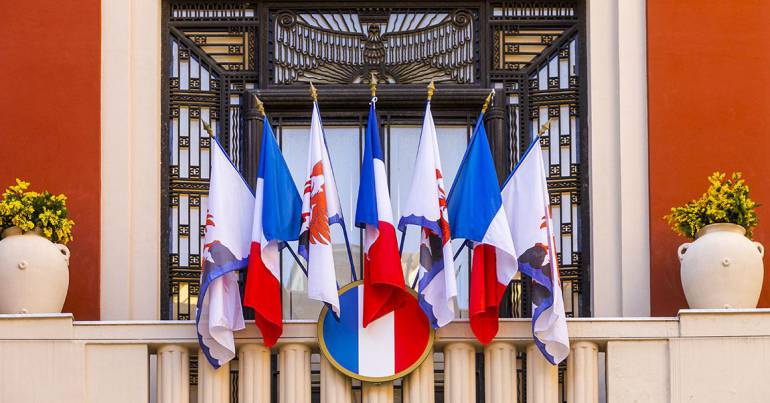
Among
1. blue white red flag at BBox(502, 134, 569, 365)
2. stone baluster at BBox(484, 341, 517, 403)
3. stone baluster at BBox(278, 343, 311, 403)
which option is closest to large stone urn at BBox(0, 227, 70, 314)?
stone baluster at BBox(278, 343, 311, 403)

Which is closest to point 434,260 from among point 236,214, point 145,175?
point 236,214

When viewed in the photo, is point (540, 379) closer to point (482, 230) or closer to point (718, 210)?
point (482, 230)

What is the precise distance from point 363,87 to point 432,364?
8.64ft

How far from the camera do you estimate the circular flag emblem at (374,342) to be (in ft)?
48.8

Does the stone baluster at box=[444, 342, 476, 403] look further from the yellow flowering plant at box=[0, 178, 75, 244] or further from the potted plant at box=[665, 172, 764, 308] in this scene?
the yellow flowering plant at box=[0, 178, 75, 244]

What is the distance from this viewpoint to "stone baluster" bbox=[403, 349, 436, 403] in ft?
48.9

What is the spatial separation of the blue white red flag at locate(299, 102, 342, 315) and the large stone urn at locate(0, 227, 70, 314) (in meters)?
1.79

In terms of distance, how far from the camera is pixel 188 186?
1642cm

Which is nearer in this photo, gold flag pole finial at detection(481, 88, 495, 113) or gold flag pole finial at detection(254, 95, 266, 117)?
gold flag pole finial at detection(481, 88, 495, 113)

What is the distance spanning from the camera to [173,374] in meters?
15.0

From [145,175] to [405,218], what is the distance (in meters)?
2.26

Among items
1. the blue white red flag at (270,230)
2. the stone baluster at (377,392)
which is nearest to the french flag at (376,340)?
the stone baluster at (377,392)

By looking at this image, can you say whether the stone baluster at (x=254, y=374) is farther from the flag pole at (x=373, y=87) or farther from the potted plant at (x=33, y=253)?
the flag pole at (x=373, y=87)

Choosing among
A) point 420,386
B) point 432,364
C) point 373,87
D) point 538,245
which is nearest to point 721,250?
point 538,245
